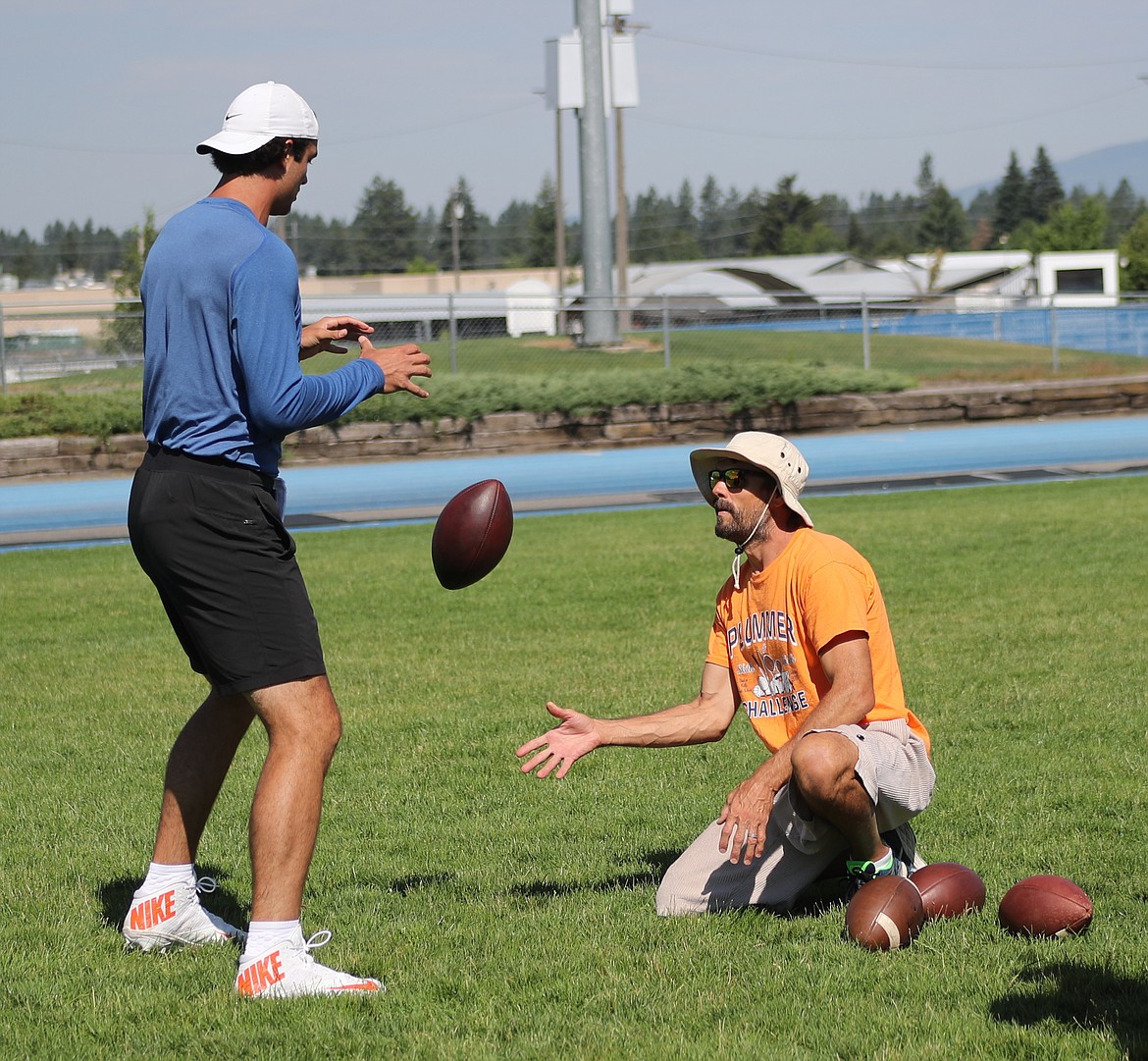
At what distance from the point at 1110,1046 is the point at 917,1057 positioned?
448 mm

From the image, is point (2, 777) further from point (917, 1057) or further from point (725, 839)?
point (917, 1057)

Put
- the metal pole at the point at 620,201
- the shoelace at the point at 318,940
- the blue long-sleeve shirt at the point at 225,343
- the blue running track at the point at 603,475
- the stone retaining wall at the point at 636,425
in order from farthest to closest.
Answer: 1. the metal pole at the point at 620,201
2. the stone retaining wall at the point at 636,425
3. the blue running track at the point at 603,475
4. the shoelace at the point at 318,940
5. the blue long-sleeve shirt at the point at 225,343

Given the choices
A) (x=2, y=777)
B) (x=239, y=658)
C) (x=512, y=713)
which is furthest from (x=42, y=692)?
(x=239, y=658)

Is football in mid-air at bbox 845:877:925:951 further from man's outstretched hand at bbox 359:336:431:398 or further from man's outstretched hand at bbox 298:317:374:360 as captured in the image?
man's outstretched hand at bbox 298:317:374:360

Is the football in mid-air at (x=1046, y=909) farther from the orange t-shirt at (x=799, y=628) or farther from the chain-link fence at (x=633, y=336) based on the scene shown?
the chain-link fence at (x=633, y=336)

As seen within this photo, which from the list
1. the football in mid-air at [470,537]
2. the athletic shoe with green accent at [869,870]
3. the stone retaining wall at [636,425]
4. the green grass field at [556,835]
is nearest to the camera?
the green grass field at [556,835]

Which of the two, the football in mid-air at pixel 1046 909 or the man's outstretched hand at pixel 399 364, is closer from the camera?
the football in mid-air at pixel 1046 909

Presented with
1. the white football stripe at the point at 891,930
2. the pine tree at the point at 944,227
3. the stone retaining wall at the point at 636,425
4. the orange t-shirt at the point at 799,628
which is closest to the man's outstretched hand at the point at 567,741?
the orange t-shirt at the point at 799,628

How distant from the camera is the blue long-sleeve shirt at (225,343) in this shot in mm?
3801

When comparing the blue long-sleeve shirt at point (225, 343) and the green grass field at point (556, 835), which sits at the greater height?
the blue long-sleeve shirt at point (225, 343)

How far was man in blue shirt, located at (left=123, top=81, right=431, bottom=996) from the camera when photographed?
382cm

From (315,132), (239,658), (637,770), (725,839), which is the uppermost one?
(315,132)

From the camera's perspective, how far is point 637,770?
20.6ft

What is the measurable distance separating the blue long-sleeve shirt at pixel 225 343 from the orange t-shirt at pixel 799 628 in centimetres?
143
